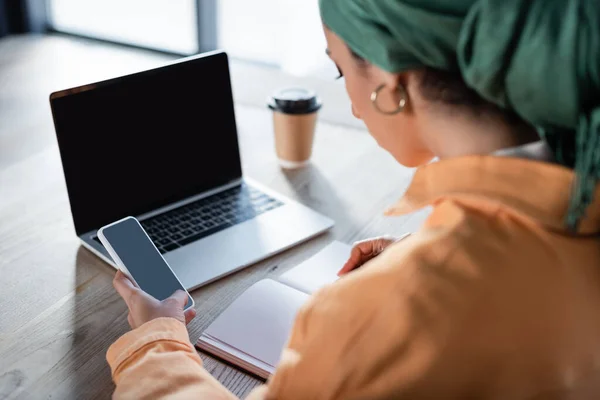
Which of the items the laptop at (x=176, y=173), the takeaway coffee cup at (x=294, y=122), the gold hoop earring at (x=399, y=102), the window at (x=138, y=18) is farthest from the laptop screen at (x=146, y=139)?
the window at (x=138, y=18)

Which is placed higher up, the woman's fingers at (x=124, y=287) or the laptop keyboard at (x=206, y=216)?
the woman's fingers at (x=124, y=287)

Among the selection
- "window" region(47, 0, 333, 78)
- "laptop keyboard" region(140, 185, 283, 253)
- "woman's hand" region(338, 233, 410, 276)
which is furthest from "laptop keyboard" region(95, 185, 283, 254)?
"window" region(47, 0, 333, 78)

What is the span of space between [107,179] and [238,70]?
2.77 ft

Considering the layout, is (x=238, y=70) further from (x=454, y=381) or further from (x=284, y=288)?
(x=454, y=381)

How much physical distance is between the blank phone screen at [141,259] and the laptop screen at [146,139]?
0.15m

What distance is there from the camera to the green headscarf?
51 centimetres

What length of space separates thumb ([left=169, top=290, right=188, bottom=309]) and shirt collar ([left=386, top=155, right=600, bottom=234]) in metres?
0.37

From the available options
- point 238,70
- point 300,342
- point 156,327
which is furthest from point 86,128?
point 238,70

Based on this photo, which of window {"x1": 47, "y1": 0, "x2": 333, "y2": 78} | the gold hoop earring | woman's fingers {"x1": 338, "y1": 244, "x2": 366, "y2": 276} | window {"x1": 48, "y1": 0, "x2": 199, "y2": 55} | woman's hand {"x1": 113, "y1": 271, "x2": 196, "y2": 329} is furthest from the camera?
window {"x1": 48, "y1": 0, "x2": 199, "y2": 55}

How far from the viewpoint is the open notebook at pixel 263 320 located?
2.65 feet

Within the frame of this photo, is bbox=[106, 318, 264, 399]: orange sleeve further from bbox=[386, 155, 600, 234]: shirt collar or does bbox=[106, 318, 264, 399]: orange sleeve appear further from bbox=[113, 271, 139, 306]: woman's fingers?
bbox=[386, 155, 600, 234]: shirt collar

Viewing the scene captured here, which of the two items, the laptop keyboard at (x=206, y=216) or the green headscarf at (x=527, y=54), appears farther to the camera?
the laptop keyboard at (x=206, y=216)

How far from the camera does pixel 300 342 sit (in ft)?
1.87

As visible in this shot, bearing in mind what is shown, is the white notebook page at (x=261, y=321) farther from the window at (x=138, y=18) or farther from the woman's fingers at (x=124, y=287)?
the window at (x=138, y=18)
